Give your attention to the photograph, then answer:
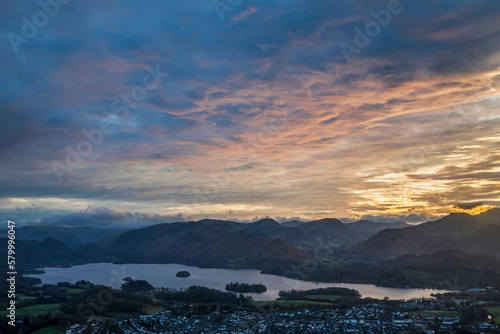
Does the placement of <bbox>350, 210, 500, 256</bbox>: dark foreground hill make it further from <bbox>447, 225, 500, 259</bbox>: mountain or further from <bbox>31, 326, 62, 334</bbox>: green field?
<bbox>31, 326, 62, 334</bbox>: green field

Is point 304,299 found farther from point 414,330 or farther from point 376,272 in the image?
point 376,272

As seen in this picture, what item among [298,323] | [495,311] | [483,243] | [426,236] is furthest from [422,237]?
[298,323]

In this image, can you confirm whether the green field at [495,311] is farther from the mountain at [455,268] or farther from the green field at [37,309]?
the green field at [37,309]

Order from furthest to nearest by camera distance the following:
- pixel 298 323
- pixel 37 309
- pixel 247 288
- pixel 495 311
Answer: pixel 247 288 → pixel 37 309 → pixel 495 311 → pixel 298 323

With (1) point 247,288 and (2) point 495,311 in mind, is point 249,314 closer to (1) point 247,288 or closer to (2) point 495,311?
(1) point 247,288

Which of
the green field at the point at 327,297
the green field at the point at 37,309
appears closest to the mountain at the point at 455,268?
the green field at the point at 327,297

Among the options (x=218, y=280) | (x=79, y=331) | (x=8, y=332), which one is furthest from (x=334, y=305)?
(x=218, y=280)
